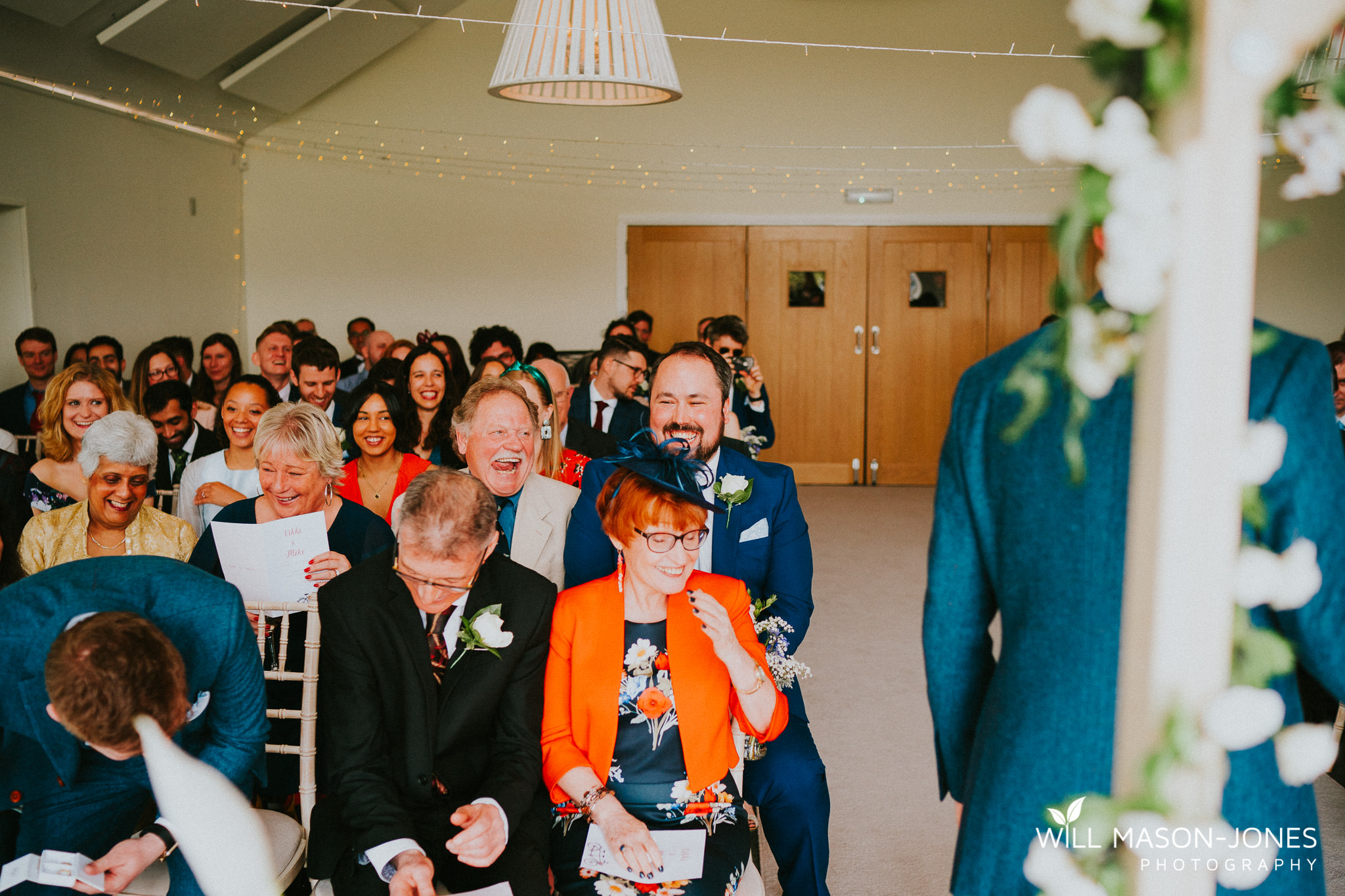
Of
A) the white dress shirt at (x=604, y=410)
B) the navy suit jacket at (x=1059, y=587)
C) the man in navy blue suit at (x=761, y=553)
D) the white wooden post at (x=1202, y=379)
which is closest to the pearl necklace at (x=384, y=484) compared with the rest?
the man in navy blue suit at (x=761, y=553)

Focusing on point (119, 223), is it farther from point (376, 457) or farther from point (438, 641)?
point (438, 641)

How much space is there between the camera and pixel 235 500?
354 cm

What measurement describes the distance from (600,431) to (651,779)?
10.7 feet

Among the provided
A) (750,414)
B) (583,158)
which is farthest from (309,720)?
(583,158)

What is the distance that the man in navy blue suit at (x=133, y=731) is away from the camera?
198 cm

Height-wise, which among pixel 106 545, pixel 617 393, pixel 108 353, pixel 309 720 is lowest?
pixel 309 720

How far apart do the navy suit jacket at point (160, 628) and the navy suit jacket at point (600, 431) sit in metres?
2.11

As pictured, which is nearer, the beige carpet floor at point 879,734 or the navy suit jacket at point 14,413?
the beige carpet floor at point 879,734

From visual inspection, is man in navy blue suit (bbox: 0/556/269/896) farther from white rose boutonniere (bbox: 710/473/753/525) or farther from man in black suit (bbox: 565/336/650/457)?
man in black suit (bbox: 565/336/650/457)

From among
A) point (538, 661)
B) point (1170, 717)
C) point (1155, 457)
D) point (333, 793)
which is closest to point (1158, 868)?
point (1170, 717)

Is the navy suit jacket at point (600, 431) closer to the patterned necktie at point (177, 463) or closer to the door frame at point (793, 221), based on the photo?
the patterned necktie at point (177, 463)

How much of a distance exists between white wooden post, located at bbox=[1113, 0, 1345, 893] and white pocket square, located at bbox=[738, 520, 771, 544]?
6.33 ft

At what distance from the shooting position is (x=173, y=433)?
179 inches

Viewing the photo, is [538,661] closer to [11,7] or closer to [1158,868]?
[1158,868]
